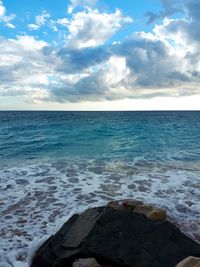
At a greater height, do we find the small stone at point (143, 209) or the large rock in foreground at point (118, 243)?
the small stone at point (143, 209)

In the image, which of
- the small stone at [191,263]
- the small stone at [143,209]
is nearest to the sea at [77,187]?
the small stone at [143,209]

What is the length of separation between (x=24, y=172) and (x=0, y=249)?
332 inches

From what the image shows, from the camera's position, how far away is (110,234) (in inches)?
232

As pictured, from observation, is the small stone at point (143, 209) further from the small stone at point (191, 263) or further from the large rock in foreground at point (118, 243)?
the small stone at point (191, 263)

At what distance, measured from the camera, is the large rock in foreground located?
534 centimetres

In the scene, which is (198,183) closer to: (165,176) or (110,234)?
(165,176)

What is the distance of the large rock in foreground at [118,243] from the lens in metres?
5.34

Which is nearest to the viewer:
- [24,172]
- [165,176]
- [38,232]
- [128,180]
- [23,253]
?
[23,253]

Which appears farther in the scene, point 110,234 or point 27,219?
point 27,219

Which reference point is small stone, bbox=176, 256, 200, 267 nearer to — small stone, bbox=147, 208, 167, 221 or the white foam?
small stone, bbox=147, 208, 167, 221

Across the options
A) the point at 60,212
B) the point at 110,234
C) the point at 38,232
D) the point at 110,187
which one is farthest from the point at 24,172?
the point at 110,234

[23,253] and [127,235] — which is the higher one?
[127,235]

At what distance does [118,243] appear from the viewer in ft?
18.6

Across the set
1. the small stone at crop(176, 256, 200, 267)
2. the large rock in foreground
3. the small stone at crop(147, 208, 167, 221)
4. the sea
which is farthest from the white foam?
the small stone at crop(176, 256, 200, 267)
